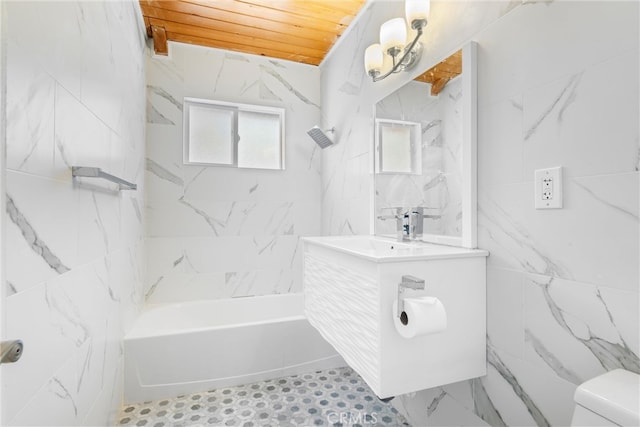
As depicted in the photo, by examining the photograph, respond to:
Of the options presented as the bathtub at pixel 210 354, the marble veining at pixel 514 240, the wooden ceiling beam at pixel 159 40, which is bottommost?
the bathtub at pixel 210 354

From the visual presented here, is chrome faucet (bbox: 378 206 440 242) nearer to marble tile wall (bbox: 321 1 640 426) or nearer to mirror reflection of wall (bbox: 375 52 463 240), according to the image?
mirror reflection of wall (bbox: 375 52 463 240)

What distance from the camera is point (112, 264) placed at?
59.7 inches

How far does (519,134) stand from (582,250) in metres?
0.42

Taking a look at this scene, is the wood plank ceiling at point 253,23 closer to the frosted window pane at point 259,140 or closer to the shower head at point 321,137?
the frosted window pane at point 259,140

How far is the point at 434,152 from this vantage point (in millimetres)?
1425

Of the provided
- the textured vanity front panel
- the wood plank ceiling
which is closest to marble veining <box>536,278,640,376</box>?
the textured vanity front panel

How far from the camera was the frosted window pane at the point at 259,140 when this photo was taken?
2766 mm

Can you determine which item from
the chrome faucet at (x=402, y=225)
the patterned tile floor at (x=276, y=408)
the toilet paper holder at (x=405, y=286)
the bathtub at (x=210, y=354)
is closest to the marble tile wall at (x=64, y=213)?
the bathtub at (x=210, y=354)

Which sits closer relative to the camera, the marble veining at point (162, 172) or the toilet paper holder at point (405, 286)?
the toilet paper holder at point (405, 286)

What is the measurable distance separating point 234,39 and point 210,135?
79 centimetres

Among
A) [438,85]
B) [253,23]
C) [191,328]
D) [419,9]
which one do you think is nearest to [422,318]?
[438,85]

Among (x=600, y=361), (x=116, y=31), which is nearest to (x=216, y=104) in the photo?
(x=116, y=31)

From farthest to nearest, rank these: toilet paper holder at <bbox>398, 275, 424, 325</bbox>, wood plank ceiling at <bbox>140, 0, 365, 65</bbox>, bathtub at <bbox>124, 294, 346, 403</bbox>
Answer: wood plank ceiling at <bbox>140, 0, 365, 65</bbox>
bathtub at <bbox>124, 294, 346, 403</bbox>
toilet paper holder at <bbox>398, 275, 424, 325</bbox>

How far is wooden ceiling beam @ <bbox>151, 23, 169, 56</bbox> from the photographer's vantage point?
2.24 metres
